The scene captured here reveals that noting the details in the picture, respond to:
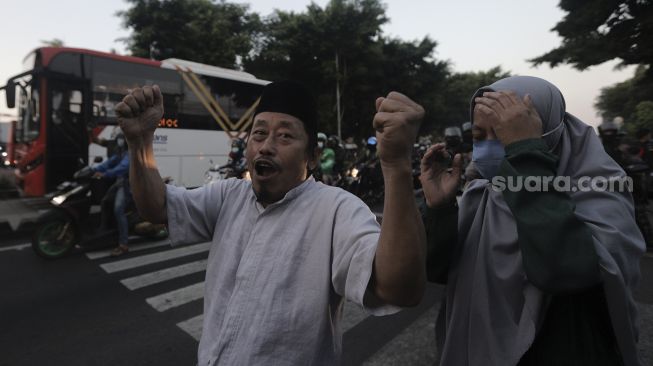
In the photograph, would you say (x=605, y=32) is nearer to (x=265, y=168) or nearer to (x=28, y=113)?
(x=265, y=168)

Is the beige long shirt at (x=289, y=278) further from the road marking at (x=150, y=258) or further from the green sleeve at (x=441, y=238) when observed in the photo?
the road marking at (x=150, y=258)

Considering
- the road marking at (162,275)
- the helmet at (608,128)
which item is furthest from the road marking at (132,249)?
the helmet at (608,128)

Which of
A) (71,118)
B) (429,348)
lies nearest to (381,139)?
(429,348)

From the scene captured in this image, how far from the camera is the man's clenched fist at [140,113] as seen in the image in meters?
1.28

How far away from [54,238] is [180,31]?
16.4 m

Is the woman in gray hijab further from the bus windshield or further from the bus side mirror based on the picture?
the bus windshield

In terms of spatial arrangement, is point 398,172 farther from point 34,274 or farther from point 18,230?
point 18,230

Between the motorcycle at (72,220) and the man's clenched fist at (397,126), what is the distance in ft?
19.0

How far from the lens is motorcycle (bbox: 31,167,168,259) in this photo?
520 cm

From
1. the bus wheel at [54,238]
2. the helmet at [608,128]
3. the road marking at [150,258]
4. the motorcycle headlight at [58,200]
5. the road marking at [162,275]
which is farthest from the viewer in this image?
the motorcycle headlight at [58,200]

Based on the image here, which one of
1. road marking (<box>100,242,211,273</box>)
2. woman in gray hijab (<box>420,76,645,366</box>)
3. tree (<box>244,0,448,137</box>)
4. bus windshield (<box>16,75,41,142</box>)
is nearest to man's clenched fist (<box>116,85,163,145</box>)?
woman in gray hijab (<box>420,76,645,366</box>)

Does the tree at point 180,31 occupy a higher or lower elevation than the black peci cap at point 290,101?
higher

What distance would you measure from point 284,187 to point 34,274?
16.0 ft

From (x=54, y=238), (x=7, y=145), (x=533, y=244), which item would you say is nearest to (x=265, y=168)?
(x=533, y=244)
